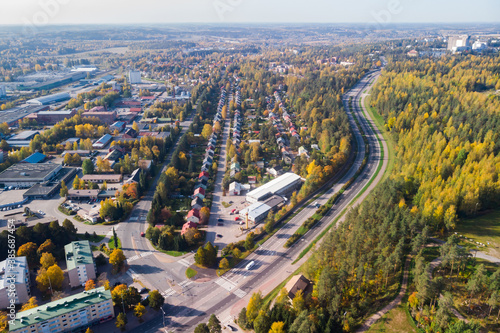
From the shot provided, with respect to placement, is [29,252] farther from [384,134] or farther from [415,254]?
[384,134]

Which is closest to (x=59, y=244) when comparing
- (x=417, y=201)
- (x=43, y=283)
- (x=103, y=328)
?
(x=43, y=283)

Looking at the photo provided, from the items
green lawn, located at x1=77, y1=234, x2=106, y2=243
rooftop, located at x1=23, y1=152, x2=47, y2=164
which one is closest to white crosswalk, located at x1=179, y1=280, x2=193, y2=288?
green lawn, located at x1=77, y1=234, x2=106, y2=243

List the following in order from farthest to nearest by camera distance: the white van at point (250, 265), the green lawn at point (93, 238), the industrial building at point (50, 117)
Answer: the industrial building at point (50, 117)
the green lawn at point (93, 238)
the white van at point (250, 265)

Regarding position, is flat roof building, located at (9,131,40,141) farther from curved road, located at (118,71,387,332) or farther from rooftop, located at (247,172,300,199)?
rooftop, located at (247,172,300,199)

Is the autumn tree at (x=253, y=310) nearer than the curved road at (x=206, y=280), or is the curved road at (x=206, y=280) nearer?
the autumn tree at (x=253, y=310)

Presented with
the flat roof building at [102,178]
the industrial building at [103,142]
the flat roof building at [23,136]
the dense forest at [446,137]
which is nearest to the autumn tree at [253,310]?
the dense forest at [446,137]

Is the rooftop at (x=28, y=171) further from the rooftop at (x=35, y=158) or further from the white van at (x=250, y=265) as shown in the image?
the white van at (x=250, y=265)
